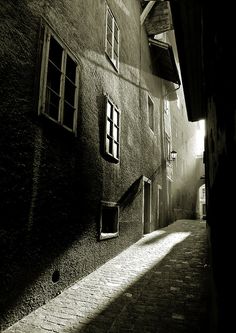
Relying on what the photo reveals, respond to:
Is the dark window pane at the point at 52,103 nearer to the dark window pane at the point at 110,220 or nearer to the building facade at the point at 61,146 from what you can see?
the building facade at the point at 61,146

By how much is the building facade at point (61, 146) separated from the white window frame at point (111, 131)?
0.09 ft

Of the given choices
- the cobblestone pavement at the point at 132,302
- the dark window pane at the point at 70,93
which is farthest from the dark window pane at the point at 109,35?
the cobblestone pavement at the point at 132,302

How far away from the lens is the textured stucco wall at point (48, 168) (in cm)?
325

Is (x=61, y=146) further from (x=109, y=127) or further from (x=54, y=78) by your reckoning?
(x=109, y=127)

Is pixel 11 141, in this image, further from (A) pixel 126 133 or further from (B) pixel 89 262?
(A) pixel 126 133

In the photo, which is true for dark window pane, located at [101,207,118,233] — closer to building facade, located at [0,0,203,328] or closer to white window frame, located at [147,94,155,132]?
building facade, located at [0,0,203,328]

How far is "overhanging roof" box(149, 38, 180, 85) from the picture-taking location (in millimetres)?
12089

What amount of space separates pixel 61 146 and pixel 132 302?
284cm

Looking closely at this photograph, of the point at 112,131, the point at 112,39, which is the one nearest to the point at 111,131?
the point at 112,131

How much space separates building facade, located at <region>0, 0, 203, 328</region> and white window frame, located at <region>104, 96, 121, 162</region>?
1.1 inches

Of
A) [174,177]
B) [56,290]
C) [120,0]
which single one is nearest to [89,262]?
[56,290]

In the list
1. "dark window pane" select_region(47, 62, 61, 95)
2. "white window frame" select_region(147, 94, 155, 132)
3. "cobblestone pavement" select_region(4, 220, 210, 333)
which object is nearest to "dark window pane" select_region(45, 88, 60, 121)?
"dark window pane" select_region(47, 62, 61, 95)

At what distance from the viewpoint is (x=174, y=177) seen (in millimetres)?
17703

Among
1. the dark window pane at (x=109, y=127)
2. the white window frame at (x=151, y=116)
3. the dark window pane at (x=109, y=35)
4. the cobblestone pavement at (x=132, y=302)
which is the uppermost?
the dark window pane at (x=109, y=35)
